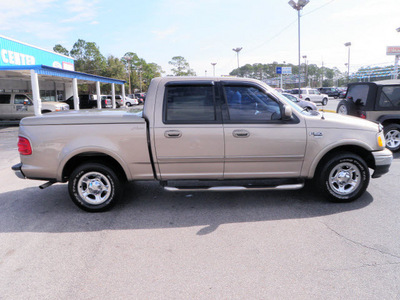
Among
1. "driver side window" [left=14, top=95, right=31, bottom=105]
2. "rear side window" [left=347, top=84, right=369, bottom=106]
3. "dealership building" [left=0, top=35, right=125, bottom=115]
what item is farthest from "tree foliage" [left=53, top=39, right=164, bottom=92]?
"rear side window" [left=347, top=84, right=369, bottom=106]

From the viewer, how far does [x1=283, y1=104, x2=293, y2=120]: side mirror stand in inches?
169

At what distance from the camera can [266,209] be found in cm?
466

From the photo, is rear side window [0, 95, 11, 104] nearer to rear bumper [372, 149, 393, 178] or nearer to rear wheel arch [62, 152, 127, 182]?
rear wheel arch [62, 152, 127, 182]

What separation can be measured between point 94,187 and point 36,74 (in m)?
14.6

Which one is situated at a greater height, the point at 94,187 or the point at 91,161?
the point at 91,161

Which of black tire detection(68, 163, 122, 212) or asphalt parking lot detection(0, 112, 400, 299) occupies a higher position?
black tire detection(68, 163, 122, 212)

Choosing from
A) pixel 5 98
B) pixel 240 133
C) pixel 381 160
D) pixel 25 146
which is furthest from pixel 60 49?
pixel 381 160

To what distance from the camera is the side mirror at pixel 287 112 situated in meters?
4.30

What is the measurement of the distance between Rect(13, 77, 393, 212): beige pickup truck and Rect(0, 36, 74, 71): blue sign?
2105 cm

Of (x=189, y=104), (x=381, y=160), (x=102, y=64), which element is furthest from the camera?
(x=102, y=64)

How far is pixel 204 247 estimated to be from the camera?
11.6 feet

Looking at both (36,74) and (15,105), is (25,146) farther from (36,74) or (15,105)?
(15,105)

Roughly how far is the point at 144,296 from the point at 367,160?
3978 millimetres

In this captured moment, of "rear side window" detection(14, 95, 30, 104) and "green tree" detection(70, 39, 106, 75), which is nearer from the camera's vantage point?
"rear side window" detection(14, 95, 30, 104)
